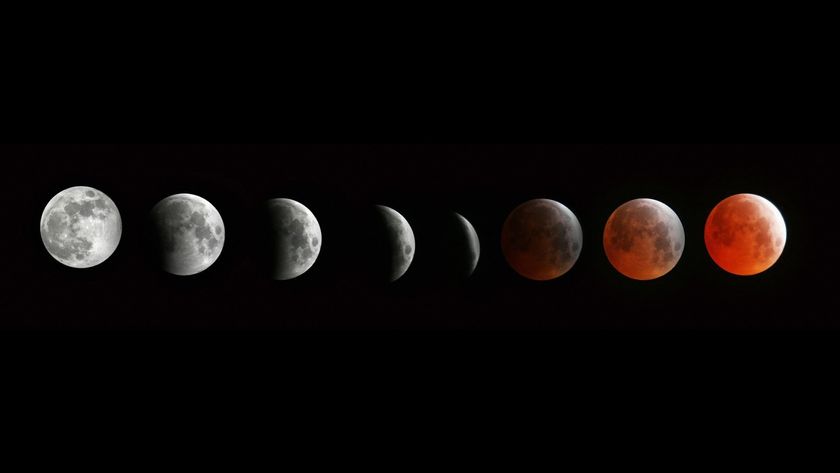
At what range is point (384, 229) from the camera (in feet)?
38.5

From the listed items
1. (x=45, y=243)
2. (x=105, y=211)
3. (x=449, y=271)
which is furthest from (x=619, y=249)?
(x=45, y=243)

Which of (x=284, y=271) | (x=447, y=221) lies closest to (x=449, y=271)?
(x=447, y=221)

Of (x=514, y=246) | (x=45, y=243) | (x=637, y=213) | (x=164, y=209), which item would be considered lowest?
(x=45, y=243)

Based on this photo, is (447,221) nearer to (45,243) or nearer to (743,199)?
(743,199)

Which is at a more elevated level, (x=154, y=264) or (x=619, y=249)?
(x=619, y=249)

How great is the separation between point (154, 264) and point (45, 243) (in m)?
1.59

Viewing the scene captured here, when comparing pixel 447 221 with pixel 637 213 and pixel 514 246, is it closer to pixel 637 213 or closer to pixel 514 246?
pixel 514 246

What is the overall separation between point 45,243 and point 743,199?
10152 mm

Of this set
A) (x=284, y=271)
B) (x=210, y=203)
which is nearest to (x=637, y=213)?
(x=284, y=271)

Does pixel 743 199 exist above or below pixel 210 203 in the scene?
above

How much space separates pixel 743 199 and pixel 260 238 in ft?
23.3

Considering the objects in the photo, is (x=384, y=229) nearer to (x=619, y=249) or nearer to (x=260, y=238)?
(x=260, y=238)

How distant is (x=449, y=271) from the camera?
11961 mm

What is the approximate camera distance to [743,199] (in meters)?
11.8
